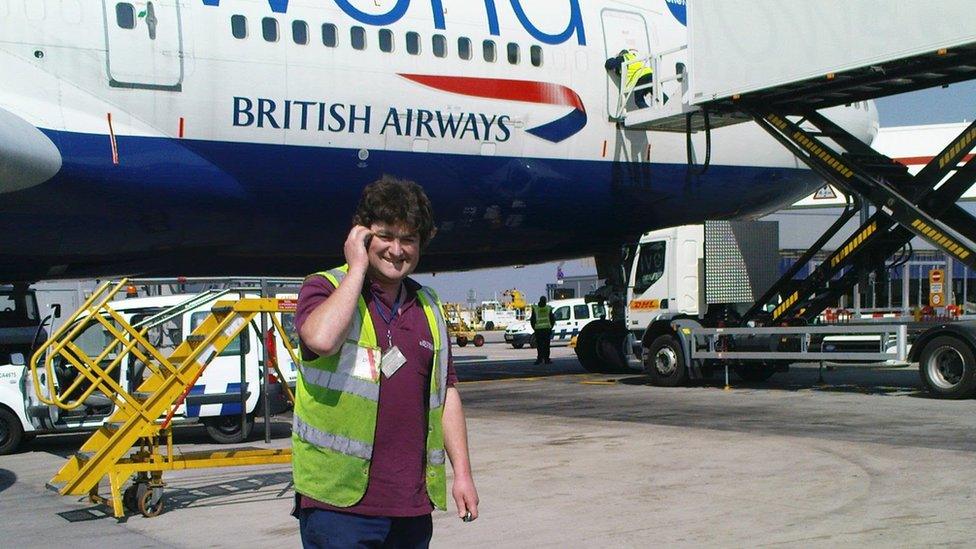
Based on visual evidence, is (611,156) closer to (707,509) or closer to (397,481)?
(707,509)

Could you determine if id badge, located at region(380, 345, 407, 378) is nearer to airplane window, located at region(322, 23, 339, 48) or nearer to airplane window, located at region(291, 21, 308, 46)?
airplane window, located at region(291, 21, 308, 46)

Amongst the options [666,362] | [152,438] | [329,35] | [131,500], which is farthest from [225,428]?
[666,362]

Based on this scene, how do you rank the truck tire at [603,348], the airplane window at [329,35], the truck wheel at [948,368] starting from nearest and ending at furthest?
the truck wheel at [948,368], the airplane window at [329,35], the truck tire at [603,348]

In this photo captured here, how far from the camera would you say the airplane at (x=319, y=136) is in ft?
46.7

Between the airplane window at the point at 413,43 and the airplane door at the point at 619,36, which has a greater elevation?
the airplane door at the point at 619,36

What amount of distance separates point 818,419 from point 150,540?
845cm

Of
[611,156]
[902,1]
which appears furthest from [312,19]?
[902,1]

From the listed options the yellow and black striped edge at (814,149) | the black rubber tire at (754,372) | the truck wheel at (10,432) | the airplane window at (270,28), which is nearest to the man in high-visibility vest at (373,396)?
the truck wheel at (10,432)

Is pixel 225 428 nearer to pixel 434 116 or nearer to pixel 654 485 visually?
pixel 434 116

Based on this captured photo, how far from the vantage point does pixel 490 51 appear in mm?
17578

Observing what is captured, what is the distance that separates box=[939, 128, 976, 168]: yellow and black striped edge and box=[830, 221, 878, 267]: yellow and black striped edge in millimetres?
1428

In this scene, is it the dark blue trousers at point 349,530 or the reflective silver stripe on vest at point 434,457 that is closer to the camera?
the dark blue trousers at point 349,530

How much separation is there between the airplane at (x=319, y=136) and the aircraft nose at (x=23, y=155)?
3cm

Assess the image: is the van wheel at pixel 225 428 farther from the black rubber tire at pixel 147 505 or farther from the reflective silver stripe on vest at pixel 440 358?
the reflective silver stripe on vest at pixel 440 358
